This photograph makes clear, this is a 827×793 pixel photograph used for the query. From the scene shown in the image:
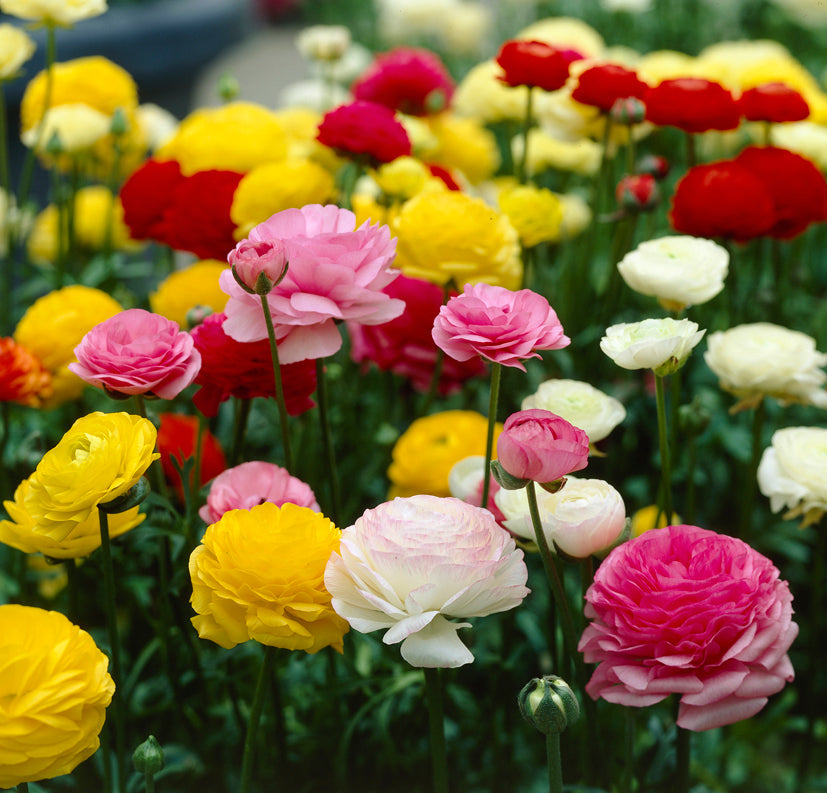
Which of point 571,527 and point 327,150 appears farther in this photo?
point 327,150

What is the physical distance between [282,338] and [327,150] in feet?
1.22

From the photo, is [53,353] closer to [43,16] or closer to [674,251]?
[43,16]

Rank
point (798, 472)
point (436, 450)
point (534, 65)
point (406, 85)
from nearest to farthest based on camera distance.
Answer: point (798, 472), point (436, 450), point (534, 65), point (406, 85)

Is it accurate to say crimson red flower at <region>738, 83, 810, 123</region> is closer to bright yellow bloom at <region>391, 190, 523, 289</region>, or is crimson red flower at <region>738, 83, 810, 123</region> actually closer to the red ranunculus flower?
the red ranunculus flower

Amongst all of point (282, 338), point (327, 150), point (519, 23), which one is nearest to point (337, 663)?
point (282, 338)

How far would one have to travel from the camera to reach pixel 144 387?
59 cm

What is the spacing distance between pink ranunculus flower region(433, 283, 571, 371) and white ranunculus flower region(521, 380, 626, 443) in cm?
8

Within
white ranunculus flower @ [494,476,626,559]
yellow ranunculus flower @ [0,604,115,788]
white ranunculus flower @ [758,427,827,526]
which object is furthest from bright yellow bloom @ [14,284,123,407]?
white ranunculus flower @ [758,427,827,526]

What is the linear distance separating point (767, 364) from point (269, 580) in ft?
1.48

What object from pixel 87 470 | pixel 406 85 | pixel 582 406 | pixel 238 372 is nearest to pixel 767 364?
pixel 582 406

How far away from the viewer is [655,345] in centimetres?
57

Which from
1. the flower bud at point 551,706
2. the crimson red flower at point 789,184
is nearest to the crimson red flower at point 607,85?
the crimson red flower at point 789,184

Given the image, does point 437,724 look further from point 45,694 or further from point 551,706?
point 45,694

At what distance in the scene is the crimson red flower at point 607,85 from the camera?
2.97 feet
